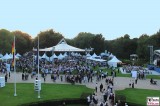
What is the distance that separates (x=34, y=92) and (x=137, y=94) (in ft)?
40.2

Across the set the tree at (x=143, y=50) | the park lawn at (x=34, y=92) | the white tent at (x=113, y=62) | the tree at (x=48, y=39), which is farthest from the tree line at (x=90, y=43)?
the park lawn at (x=34, y=92)

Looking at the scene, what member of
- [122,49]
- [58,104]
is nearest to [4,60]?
[58,104]

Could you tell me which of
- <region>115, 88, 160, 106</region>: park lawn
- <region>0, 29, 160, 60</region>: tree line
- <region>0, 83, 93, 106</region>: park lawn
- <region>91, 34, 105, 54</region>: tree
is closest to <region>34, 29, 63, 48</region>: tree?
<region>0, 29, 160, 60</region>: tree line

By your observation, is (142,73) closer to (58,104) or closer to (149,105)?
(58,104)

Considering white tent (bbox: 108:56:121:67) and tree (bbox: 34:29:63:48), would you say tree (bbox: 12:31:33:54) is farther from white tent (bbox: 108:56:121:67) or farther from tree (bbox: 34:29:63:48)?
white tent (bbox: 108:56:121:67)

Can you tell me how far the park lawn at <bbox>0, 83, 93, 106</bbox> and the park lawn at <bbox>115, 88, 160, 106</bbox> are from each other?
Answer: 4.35 metres

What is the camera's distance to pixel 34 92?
128 ft

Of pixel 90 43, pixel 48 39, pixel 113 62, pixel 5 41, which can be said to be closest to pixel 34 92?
pixel 113 62

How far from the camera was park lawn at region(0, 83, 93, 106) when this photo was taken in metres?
34.2

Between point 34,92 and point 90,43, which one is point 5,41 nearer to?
point 90,43

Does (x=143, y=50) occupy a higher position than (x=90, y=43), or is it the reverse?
(x=90, y=43)

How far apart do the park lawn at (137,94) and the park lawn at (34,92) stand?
4.35 metres

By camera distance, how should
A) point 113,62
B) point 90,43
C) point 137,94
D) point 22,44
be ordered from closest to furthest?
point 137,94
point 113,62
point 22,44
point 90,43

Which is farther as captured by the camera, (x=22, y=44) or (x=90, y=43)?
(x=90, y=43)
